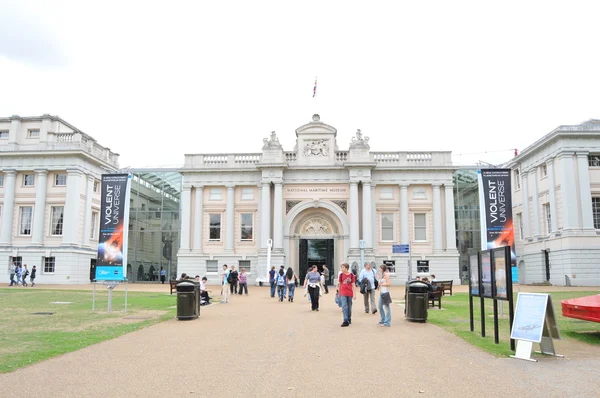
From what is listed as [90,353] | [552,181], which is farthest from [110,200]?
[552,181]

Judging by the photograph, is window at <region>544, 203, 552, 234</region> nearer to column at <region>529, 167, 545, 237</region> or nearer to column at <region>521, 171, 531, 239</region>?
column at <region>529, 167, 545, 237</region>

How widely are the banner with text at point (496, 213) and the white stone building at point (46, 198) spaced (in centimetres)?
3554

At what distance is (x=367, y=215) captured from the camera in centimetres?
3959

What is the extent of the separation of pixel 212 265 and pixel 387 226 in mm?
14638

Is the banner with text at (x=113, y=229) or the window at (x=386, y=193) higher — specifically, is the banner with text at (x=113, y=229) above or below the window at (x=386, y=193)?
below

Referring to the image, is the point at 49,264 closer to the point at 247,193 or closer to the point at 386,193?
the point at 247,193

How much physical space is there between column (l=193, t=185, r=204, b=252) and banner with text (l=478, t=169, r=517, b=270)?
29032 mm

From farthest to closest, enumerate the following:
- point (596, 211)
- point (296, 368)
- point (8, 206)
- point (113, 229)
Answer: point (8, 206)
point (596, 211)
point (113, 229)
point (296, 368)

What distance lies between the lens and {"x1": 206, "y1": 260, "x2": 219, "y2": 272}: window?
41.2m

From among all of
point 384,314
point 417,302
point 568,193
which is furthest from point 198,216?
point 384,314

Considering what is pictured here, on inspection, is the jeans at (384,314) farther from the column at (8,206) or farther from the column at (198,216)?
the column at (8,206)

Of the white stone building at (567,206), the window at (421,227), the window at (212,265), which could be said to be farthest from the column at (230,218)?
the white stone building at (567,206)

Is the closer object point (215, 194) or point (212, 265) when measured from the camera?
point (212, 265)

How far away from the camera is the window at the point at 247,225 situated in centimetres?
4172
